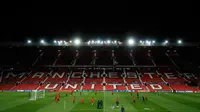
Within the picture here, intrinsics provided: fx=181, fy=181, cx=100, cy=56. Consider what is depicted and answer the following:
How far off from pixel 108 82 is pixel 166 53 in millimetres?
31134

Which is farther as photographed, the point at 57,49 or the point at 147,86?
the point at 57,49

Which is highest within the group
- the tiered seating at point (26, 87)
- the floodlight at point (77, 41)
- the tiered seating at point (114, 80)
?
the floodlight at point (77, 41)

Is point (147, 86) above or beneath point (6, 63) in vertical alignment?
beneath

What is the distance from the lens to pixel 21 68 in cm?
6488

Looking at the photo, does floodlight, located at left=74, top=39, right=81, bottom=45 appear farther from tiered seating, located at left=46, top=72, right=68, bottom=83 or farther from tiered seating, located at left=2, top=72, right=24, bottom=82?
tiered seating, located at left=2, top=72, right=24, bottom=82

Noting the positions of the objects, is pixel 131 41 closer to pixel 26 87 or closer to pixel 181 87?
pixel 181 87

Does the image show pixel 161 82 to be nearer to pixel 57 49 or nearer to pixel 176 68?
pixel 176 68

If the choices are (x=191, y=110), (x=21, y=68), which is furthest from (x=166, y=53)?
(x=21, y=68)

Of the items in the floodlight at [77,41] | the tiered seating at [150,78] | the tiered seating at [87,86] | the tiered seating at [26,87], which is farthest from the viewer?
the floodlight at [77,41]

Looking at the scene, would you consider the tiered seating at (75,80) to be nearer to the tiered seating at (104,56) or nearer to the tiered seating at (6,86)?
the tiered seating at (104,56)

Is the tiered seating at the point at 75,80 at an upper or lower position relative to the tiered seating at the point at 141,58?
lower

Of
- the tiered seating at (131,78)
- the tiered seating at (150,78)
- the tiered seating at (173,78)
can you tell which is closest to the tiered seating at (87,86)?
the tiered seating at (131,78)

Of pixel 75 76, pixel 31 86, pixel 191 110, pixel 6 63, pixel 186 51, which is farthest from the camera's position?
pixel 186 51

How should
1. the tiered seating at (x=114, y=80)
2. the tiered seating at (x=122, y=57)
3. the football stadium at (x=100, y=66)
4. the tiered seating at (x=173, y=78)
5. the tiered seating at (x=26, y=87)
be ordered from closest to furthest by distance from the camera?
the tiered seating at (x=26, y=87) → the football stadium at (x=100, y=66) → the tiered seating at (x=173, y=78) → the tiered seating at (x=114, y=80) → the tiered seating at (x=122, y=57)
